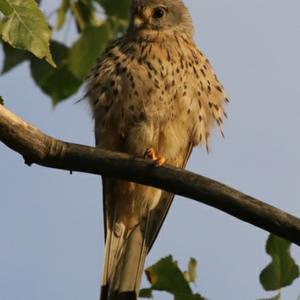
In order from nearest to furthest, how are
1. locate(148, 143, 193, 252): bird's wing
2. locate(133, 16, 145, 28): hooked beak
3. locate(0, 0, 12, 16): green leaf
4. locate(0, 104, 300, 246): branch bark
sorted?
locate(0, 0, 12, 16): green leaf < locate(0, 104, 300, 246): branch bark < locate(148, 143, 193, 252): bird's wing < locate(133, 16, 145, 28): hooked beak

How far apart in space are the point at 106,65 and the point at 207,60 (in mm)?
880

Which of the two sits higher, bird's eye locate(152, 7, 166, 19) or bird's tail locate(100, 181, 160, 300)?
bird's eye locate(152, 7, 166, 19)

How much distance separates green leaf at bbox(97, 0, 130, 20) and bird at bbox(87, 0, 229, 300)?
161 cm

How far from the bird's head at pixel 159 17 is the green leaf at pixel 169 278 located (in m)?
3.44

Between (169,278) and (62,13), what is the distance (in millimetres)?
1602

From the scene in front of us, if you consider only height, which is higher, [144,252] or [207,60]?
[207,60]

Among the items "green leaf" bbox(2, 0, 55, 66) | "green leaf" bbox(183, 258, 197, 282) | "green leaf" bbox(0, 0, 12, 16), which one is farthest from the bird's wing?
"green leaf" bbox(0, 0, 12, 16)

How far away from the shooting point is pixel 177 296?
2.36m

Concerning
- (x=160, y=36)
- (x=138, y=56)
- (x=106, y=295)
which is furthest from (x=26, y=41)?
(x=160, y=36)

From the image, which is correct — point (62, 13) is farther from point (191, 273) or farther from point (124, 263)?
point (124, 263)

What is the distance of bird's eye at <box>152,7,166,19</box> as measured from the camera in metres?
6.08

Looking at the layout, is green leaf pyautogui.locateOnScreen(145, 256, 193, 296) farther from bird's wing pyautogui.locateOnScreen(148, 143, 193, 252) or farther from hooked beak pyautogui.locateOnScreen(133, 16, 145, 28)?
hooked beak pyautogui.locateOnScreen(133, 16, 145, 28)

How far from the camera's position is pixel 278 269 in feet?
8.04

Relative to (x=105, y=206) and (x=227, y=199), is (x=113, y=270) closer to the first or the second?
(x=105, y=206)
